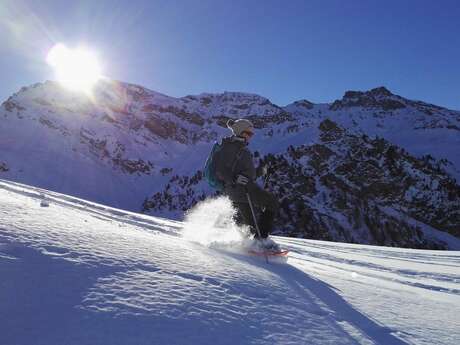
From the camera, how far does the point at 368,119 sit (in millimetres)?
105250

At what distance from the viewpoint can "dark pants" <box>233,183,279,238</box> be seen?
5.59m

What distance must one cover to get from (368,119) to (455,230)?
71802mm

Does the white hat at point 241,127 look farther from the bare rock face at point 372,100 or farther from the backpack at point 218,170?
the bare rock face at point 372,100

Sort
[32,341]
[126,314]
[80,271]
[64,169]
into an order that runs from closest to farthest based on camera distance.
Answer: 1. [32,341]
2. [126,314]
3. [80,271]
4. [64,169]

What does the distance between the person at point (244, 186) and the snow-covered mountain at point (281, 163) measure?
26484 mm

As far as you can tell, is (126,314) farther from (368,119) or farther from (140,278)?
(368,119)

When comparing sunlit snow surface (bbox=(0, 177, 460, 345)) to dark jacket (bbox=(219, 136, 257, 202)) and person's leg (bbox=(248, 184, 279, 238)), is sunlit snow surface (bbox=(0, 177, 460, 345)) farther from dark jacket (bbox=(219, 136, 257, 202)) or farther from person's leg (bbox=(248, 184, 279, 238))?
dark jacket (bbox=(219, 136, 257, 202))

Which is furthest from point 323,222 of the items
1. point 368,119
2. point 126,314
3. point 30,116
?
point 368,119

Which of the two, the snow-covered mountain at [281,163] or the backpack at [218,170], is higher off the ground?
the snow-covered mountain at [281,163]

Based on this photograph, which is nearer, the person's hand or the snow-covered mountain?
the person's hand

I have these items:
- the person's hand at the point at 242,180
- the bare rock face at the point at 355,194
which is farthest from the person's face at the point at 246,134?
the bare rock face at the point at 355,194

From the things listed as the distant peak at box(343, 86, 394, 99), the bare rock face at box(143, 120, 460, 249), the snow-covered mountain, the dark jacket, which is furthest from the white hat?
the distant peak at box(343, 86, 394, 99)

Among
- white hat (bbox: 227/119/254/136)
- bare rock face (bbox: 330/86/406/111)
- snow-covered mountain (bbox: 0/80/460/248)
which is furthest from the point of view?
bare rock face (bbox: 330/86/406/111)

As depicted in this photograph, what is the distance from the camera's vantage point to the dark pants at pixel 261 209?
559 cm
